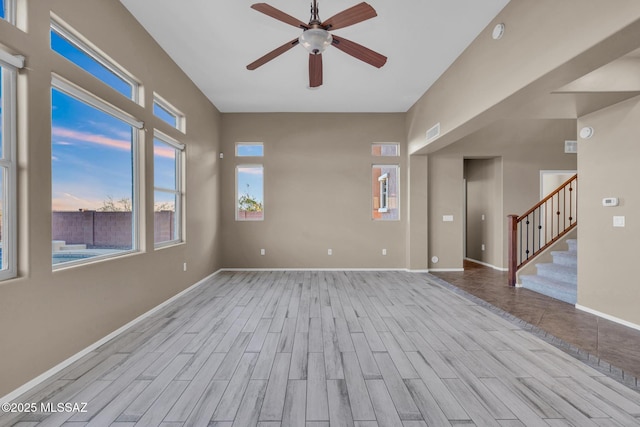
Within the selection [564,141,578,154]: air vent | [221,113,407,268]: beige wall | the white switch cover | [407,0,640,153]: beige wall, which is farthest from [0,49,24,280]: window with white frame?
[564,141,578,154]: air vent

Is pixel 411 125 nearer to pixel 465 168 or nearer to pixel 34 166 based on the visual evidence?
pixel 465 168

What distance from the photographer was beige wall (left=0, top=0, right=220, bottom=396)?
6.92 feet

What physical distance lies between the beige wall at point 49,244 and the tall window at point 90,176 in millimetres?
130

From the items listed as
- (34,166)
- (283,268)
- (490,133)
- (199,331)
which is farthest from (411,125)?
(34,166)

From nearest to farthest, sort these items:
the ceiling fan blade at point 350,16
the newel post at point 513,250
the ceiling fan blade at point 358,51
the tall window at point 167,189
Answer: the ceiling fan blade at point 350,16 < the ceiling fan blade at point 358,51 < the tall window at point 167,189 < the newel post at point 513,250

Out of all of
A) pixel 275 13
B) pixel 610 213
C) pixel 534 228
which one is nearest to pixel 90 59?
pixel 275 13

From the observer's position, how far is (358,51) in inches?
110

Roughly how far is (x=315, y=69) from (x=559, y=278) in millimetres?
4819

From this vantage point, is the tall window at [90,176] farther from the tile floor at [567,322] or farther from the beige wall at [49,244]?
the tile floor at [567,322]

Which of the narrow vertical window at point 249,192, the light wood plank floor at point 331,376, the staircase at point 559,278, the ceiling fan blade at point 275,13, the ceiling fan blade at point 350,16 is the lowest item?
the light wood plank floor at point 331,376

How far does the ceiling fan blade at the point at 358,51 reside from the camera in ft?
8.75

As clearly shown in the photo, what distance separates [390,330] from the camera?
10.7ft

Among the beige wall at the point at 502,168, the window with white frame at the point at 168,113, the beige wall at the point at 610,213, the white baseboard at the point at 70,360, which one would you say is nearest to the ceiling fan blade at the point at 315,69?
the window with white frame at the point at 168,113

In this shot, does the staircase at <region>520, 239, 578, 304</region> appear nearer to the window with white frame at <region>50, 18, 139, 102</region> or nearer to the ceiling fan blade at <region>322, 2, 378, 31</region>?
the ceiling fan blade at <region>322, 2, 378, 31</region>
